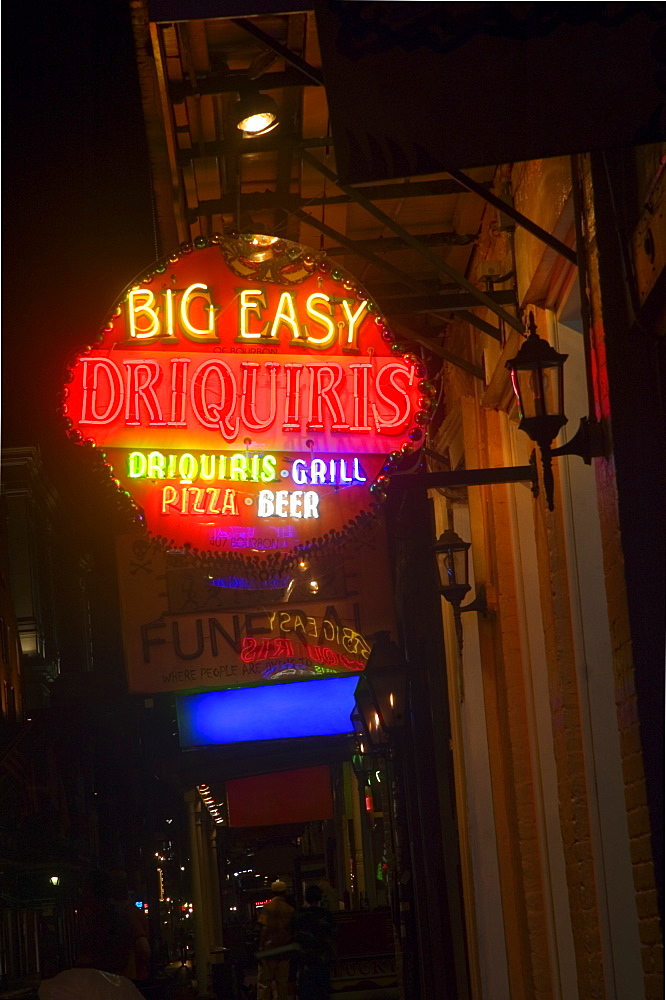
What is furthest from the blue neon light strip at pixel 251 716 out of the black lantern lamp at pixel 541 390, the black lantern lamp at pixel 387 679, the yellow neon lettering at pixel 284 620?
the black lantern lamp at pixel 541 390

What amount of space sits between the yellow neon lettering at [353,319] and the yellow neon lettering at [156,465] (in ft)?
3.84

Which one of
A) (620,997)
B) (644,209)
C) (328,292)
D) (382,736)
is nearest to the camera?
(644,209)

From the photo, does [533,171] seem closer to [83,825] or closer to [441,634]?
[441,634]

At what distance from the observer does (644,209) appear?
12.9 feet

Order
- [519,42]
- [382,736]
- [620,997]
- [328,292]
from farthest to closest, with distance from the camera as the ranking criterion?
[382,736] < [328,292] < [620,997] < [519,42]

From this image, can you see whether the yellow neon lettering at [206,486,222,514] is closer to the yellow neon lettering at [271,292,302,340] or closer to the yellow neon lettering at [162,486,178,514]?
the yellow neon lettering at [162,486,178,514]

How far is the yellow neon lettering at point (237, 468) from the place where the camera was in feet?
18.4

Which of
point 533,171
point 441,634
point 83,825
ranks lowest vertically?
point 83,825

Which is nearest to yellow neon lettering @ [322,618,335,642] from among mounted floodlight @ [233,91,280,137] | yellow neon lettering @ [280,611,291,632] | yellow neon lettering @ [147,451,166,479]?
yellow neon lettering @ [280,611,291,632]

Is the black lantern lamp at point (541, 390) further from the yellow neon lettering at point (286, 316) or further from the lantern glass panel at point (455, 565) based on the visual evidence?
the lantern glass panel at point (455, 565)

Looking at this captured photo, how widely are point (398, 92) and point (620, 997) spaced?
3.84 metres

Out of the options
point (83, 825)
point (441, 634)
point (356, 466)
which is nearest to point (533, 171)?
point (356, 466)

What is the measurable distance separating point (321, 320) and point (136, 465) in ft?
4.20

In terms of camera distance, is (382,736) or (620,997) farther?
(382,736)
